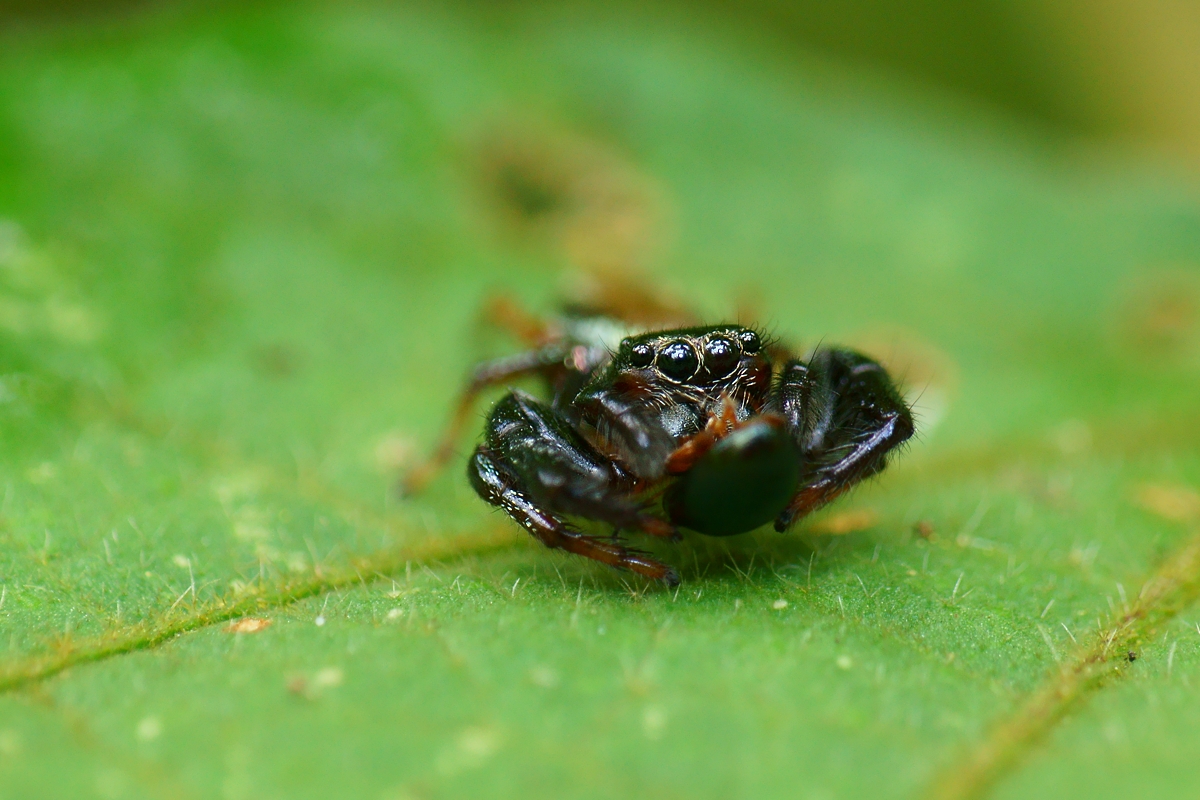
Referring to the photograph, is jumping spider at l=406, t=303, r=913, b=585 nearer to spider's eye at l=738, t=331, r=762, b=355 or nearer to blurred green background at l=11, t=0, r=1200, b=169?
spider's eye at l=738, t=331, r=762, b=355

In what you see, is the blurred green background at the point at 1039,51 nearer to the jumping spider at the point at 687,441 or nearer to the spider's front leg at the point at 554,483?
the jumping spider at the point at 687,441

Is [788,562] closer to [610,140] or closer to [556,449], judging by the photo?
[556,449]

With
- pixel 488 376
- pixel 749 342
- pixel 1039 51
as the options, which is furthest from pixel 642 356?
pixel 1039 51

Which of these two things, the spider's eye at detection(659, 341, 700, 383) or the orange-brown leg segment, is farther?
the spider's eye at detection(659, 341, 700, 383)

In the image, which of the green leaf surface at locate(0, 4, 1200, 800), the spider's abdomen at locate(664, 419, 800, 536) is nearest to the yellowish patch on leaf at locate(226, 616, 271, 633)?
the green leaf surface at locate(0, 4, 1200, 800)

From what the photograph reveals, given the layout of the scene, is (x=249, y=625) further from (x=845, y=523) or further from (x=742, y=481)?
(x=845, y=523)

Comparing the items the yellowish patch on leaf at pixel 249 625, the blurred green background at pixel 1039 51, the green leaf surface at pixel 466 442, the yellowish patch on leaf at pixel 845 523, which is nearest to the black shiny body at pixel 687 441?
the green leaf surface at pixel 466 442
